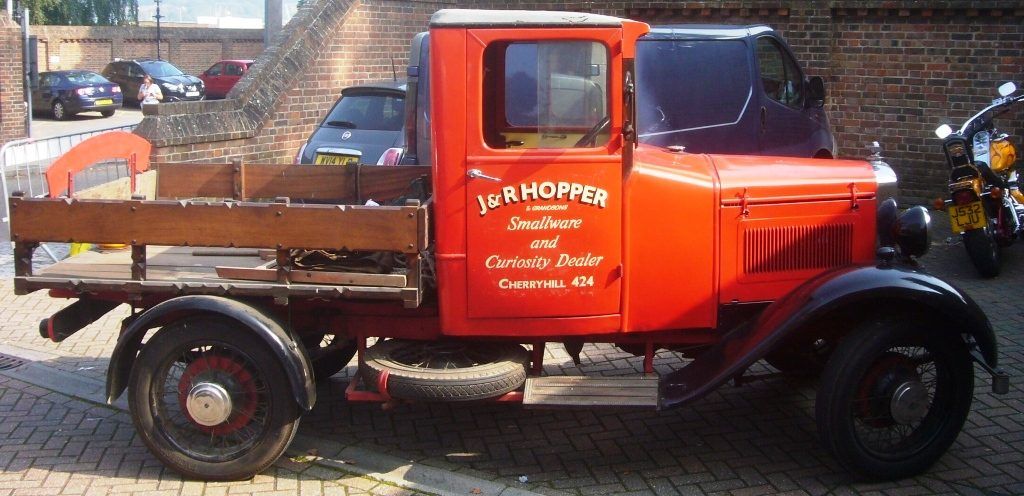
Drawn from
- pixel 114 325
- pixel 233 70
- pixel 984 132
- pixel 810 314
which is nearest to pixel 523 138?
pixel 810 314

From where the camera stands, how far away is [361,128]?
11492 millimetres

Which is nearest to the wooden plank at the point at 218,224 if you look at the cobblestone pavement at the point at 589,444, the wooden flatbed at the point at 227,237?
the wooden flatbed at the point at 227,237

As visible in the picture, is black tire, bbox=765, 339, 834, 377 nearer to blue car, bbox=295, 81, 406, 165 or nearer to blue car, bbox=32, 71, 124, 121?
blue car, bbox=295, 81, 406, 165

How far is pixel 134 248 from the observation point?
5105mm

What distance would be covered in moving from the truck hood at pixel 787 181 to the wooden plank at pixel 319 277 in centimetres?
162

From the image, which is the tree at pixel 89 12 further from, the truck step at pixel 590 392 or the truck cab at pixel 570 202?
the truck step at pixel 590 392

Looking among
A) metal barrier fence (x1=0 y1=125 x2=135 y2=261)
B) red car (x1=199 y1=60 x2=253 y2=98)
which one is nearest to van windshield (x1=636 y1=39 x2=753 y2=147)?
metal barrier fence (x1=0 y1=125 x2=135 y2=261)

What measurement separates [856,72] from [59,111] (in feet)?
77.2

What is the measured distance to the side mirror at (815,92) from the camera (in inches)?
382

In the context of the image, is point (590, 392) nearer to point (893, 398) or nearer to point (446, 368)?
point (446, 368)

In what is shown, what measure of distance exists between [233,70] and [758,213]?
31.5m

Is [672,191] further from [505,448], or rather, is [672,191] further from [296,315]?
[296,315]

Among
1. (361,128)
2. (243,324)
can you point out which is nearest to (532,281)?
(243,324)

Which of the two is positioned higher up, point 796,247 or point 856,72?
point 856,72
